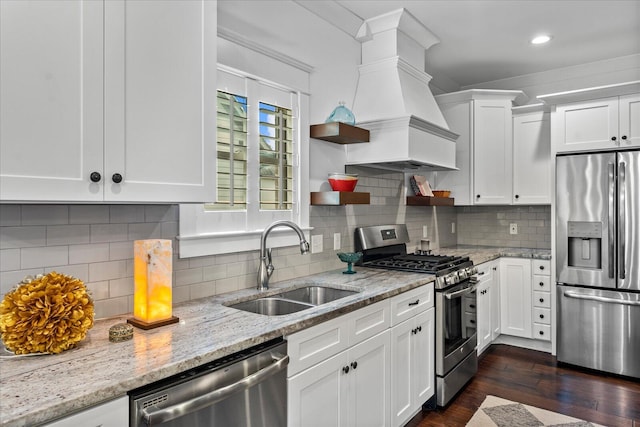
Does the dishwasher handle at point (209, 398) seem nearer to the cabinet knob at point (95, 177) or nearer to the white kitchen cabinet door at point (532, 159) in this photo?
the cabinet knob at point (95, 177)

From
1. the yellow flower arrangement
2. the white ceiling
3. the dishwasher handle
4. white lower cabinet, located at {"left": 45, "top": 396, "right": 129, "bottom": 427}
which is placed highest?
the white ceiling

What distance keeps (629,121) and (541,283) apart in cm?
Answer: 158

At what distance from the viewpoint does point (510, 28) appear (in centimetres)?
334

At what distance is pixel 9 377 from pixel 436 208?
160 inches

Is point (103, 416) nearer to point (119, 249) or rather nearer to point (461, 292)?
point (119, 249)

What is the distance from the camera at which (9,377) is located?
1.10 meters

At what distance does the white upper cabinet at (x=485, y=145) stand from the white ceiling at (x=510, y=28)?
34 centimetres

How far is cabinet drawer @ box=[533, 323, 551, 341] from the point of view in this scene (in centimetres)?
395

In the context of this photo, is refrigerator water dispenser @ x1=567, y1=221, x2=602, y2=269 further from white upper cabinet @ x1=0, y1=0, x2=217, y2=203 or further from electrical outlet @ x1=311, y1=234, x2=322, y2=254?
white upper cabinet @ x1=0, y1=0, x2=217, y2=203

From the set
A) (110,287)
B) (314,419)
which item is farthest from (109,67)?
(314,419)

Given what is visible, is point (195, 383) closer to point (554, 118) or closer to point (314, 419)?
point (314, 419)

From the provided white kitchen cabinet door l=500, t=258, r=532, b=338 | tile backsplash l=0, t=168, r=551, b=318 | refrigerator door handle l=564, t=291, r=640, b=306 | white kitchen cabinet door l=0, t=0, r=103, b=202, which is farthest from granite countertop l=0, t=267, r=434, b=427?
white kitchen cabinet door l=500, t=258, r=532, b=338

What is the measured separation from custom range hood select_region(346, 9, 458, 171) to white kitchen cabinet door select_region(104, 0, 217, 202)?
1.61 metres

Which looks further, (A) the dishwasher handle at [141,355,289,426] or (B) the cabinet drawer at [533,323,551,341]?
(B) the cabinet drawer at [533,323,551,341]
